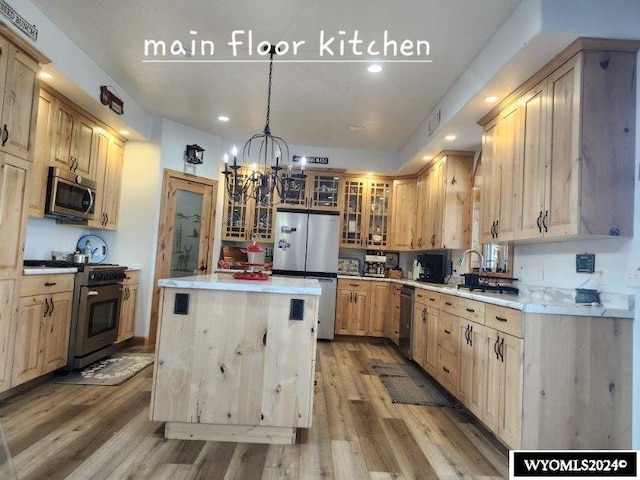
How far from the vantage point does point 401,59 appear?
10.2 ft

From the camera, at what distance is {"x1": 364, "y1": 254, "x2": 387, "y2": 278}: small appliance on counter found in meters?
6.06

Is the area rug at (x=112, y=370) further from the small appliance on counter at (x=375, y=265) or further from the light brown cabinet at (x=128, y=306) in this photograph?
the small appliance on counter at (x=375, y=265)

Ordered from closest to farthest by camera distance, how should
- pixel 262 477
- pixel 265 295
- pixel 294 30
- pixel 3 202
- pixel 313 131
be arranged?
pixel 262 477 < pixel 265 295 < pixel 3 202 < pixel 294 30 < pixel 313 131

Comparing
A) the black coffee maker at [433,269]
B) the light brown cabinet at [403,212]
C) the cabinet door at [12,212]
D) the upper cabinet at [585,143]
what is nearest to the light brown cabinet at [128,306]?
the cabinet door at [12,212]

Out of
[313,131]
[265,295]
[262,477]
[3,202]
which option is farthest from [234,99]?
[262,477]

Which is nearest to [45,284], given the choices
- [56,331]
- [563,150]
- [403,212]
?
[56,331]

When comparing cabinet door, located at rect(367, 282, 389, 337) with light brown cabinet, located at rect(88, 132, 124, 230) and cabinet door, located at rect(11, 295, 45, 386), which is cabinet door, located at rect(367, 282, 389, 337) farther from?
cabinet door, located at rect(11, 295, 45, 386)

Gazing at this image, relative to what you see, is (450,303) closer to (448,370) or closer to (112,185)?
(448,370)

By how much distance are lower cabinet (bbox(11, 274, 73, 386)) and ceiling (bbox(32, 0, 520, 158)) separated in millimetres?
1951

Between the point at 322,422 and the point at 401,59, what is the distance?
277 cm

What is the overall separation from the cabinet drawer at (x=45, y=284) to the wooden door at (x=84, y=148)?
1.14 meters

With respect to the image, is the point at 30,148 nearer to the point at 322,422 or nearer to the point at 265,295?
the point at 265,295

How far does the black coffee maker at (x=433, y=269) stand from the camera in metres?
4.82

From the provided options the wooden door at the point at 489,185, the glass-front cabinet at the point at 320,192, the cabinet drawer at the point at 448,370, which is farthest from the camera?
Answer: the glass-front cabinet at the point at 320,192
